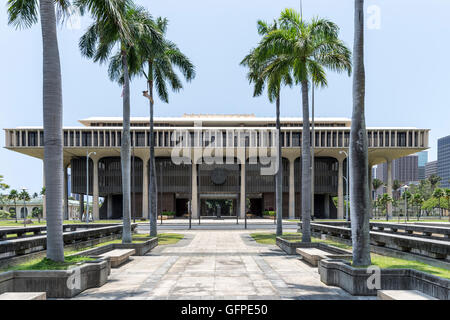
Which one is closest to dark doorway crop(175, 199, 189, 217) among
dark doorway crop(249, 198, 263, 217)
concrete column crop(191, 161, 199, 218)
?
concrete column crop(191, 161, 199, 218)

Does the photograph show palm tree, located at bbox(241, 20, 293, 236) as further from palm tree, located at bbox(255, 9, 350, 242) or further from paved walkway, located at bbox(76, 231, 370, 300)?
paved walkway, located at bbox(76, 231, 370, 300)

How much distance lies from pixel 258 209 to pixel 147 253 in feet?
225

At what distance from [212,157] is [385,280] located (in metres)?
62.4

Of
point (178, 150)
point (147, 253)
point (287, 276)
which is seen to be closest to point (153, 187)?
point (147, 253)

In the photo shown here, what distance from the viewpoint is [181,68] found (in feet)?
88.7

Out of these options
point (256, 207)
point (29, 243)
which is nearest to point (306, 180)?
point (29, 243)

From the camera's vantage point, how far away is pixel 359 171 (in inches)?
419

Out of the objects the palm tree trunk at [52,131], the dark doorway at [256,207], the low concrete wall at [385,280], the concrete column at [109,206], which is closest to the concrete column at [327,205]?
the dark doorway at [256,207]

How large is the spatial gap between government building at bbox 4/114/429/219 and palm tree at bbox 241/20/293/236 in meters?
37.3

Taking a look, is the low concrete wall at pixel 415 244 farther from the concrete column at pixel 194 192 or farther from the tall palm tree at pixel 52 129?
the concrete column at pixel 194 192

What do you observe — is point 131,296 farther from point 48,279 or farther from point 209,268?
point 209,268

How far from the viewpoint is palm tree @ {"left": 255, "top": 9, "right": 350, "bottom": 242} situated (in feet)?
61.9

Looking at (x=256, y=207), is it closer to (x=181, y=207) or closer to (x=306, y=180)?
(x=181, y=207)

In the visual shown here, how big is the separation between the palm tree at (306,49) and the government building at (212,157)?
43218 millimetres
